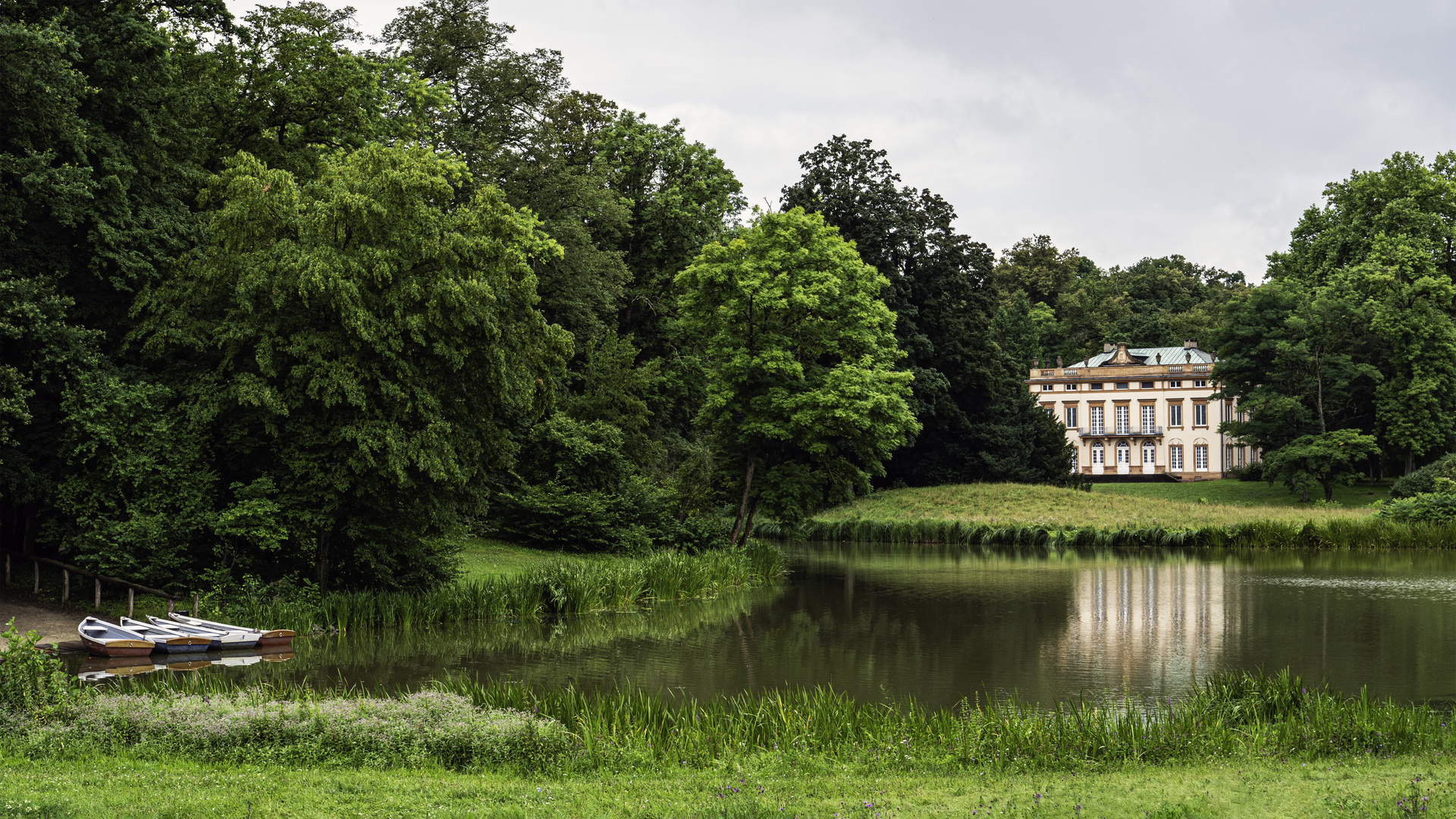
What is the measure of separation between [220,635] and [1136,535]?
2840cm

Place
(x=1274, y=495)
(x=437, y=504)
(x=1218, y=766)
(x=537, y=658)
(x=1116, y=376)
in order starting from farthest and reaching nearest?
(x=1116, y=376) < (x=1274, y=495) < (x=437, y=504) < (x=537, y=658) < (x=1218, y=766)

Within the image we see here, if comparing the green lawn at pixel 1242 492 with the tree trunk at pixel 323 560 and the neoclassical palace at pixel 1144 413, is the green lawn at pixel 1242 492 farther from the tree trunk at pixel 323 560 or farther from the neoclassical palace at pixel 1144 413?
the tree trunk at pixel 323 560

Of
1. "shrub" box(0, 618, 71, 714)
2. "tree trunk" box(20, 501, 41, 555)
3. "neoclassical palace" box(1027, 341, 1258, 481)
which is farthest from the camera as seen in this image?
"neoclassical palace" box(1027, 341, 1258, 481)

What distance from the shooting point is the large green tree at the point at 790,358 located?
27469 millimetres

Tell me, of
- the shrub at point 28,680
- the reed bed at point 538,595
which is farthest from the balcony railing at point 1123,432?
the shrub at point 28,680

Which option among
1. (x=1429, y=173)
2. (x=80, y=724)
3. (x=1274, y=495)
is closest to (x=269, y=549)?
(x=80, y=724)

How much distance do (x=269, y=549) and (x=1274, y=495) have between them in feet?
156

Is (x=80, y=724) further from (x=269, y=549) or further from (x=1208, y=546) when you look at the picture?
(x=1208, y=546)

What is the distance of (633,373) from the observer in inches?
1192

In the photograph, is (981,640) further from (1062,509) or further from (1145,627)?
(1062,509)

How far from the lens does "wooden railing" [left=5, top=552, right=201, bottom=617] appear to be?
16.6 m

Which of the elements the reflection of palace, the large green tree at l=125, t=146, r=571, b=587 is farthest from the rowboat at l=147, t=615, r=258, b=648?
the reflection of palace

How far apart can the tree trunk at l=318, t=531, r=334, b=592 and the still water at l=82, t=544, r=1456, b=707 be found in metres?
1.90

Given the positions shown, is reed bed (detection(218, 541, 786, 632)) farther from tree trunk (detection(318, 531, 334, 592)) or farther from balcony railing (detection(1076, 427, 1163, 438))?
balcony railing (detection(1076, 427, 1163, 438))
